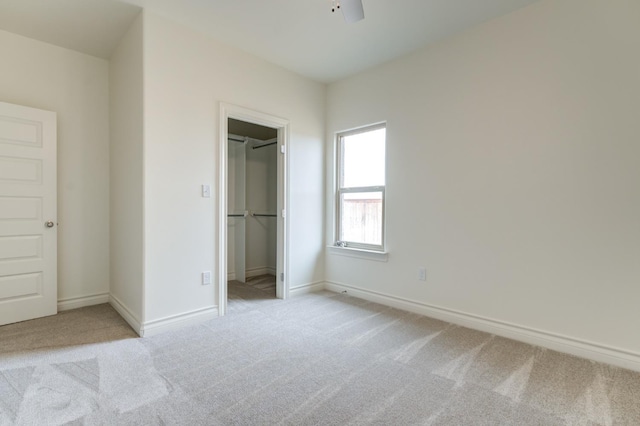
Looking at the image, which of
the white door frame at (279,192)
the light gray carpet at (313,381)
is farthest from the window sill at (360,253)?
the light gray carpet at (313,381)

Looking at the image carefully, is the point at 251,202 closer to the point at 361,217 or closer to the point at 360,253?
the point at 361,217

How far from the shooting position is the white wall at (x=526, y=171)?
2182mm

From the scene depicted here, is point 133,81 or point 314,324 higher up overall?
point 133,81

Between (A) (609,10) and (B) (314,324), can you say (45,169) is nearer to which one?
(B) (314,324)

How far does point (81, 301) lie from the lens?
3363mm

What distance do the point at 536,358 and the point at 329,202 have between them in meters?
2.68

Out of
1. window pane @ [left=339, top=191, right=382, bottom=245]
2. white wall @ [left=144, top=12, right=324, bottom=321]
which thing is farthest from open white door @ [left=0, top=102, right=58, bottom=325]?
window pane @ [left=339, top=191, right=382, bottom=245]

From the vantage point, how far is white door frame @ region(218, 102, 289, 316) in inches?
123

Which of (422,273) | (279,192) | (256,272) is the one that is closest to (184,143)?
(279,192)

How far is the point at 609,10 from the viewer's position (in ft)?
7.22

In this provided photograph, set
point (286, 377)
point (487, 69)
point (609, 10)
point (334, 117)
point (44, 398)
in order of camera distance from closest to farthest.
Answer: point (44, 398) < point (286, 377) < point (609, 10) < point (487, 69) < point (334, 117)

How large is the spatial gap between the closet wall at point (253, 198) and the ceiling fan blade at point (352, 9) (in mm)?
3072

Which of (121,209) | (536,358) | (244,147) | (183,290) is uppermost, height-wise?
(244,147)

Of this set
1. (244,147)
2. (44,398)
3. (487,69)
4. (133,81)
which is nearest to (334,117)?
(244,147)
